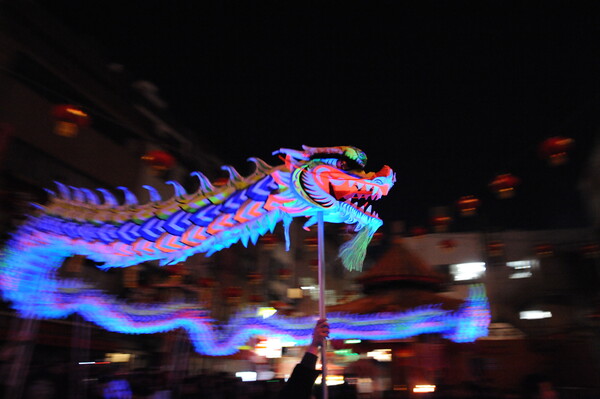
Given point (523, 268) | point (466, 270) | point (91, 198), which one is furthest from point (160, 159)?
point (466, 270)

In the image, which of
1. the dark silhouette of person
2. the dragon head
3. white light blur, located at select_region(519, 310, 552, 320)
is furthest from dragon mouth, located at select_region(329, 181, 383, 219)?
white light blur, located at select_region(519, 310, 552, 320)

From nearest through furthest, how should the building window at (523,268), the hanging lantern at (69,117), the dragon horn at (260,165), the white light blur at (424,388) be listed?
the dragon horn at (260,165) → the hanging lantern at (69,117) → the white light blur at (424,388) → the building window at (523,268)

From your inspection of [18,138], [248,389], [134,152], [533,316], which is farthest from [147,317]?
[533,316]

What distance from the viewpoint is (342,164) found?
4.93 metres

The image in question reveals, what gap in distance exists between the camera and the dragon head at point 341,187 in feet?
15.2

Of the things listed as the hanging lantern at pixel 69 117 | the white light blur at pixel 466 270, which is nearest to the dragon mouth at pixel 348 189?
the hanging lantern at pixel 69 117

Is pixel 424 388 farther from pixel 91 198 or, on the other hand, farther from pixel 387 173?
pixel 91 198

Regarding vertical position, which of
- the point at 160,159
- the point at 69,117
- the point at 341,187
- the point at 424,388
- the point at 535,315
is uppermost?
the point at 69,117

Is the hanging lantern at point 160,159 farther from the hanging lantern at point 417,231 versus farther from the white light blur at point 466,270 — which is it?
the white light blur at point 466,270

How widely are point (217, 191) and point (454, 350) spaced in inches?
288

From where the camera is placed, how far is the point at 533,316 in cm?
1925

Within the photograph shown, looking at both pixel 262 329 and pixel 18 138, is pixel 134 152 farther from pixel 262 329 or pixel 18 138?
pixel 262 329

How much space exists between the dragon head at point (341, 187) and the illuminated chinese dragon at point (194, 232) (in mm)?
10

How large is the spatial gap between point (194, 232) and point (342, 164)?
1.69 meters
